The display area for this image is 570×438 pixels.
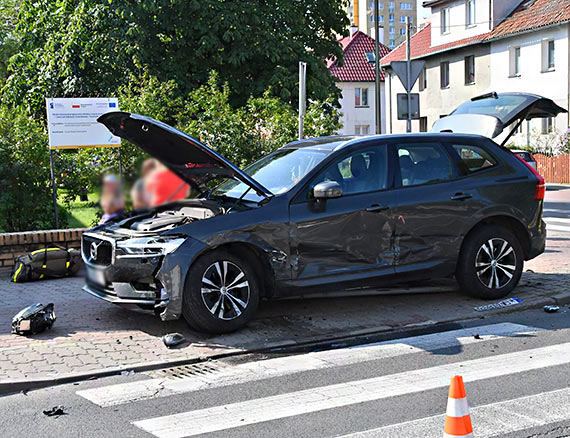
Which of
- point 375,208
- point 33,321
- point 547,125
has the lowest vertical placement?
point 33,321

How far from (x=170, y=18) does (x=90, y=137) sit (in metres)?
12.2

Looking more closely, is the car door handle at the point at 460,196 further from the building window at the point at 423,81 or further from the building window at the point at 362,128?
the building window at the point at 362,128

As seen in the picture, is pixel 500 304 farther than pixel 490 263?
No

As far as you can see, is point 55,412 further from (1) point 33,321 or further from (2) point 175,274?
(1) point 33,321

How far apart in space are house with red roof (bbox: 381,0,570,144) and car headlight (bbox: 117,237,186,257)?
31001mm

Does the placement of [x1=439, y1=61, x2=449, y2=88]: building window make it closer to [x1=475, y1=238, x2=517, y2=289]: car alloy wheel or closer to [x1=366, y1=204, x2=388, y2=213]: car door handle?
[x1=475, y1=238, x2=517, y2=289]: car alloy wheel

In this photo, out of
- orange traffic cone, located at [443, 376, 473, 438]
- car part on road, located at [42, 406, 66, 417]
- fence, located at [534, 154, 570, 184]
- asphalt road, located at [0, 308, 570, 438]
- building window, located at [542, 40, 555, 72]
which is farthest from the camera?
building window, located at [542, 40, 555, 72]

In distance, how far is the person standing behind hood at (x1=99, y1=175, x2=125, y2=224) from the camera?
8.02 m

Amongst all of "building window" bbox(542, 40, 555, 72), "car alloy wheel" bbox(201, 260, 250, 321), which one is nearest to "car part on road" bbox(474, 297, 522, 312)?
"car alloy wheel" bbox(201, 260, 250, 321)

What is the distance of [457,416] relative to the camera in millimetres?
3799

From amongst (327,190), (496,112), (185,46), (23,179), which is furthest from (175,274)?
(185,46)

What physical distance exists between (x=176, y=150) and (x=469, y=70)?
3697cm

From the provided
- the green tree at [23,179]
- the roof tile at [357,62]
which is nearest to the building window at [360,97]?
the roof tile at [357,62]

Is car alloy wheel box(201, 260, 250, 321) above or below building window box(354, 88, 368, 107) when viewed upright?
below
